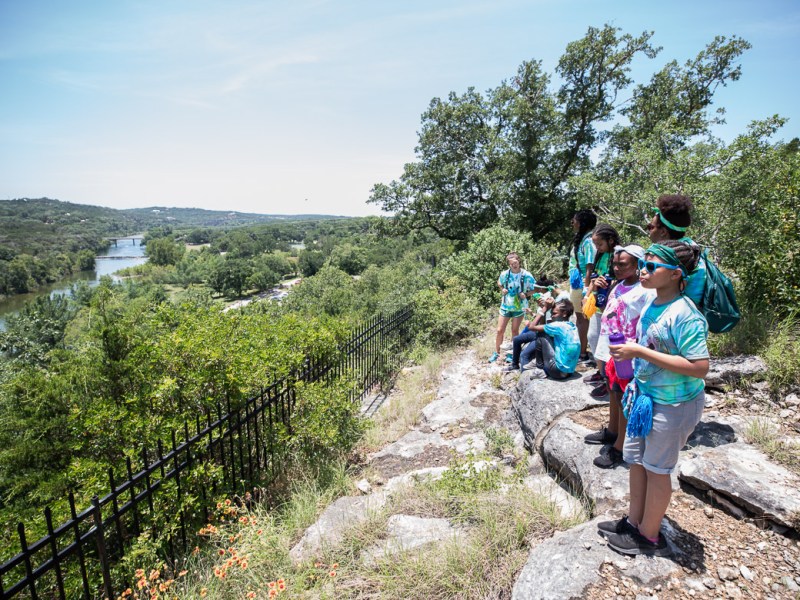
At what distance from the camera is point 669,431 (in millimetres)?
2043

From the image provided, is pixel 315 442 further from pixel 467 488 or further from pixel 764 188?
pixel 764 188

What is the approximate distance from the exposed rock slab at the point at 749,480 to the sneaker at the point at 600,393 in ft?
3.50

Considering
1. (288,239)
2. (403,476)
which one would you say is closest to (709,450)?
(403,476)

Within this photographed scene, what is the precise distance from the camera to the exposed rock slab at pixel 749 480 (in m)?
2.35

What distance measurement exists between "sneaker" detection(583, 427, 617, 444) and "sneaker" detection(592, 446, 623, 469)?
116mm

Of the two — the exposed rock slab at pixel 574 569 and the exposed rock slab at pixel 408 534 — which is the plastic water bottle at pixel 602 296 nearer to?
the exposed rock slab at pixel 574 569

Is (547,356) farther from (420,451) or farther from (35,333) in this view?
(35,333)

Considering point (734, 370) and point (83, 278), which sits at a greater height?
point (734, 370)

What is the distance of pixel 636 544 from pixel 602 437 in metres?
1.14

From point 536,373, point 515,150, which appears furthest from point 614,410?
point 515,150

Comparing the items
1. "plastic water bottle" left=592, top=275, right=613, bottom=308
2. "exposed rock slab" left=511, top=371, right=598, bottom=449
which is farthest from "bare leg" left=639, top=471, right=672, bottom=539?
"plastic water bottle" left=592, top=275, right=613, bottom=308

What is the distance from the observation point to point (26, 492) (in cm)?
510

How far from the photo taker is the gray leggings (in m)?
4.62

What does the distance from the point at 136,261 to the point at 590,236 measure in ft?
541
